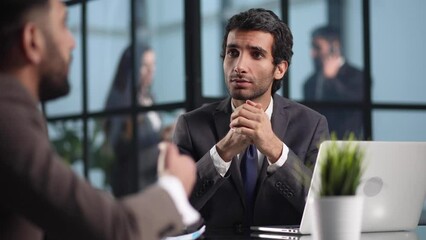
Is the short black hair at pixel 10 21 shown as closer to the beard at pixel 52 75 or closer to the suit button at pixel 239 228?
the beard at pixel 52 75

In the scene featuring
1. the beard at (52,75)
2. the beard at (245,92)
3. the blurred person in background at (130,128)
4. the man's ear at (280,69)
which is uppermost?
the beard at (52,75)

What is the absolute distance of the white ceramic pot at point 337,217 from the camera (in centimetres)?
Result: 177

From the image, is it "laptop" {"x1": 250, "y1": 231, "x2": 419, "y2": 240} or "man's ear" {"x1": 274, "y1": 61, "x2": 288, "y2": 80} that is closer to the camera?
"laptop" {"x1": 250, "y1": 231, "x2": 419, "y2": 240}

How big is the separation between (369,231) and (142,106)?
3845 mm

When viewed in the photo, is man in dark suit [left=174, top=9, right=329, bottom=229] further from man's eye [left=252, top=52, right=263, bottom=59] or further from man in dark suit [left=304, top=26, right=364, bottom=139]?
man in dark suit [left=304, top=26, right=364, bottom=139]

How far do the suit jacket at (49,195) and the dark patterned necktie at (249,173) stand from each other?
164 centimetres

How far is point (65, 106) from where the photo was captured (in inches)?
276

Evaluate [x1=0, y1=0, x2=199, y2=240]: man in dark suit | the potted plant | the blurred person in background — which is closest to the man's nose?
the potted plant

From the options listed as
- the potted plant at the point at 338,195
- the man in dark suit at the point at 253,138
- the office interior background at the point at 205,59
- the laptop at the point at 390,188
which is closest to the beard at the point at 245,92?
the man in dark suit at the point at 253,138

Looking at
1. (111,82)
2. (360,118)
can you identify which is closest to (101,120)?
(111,82)

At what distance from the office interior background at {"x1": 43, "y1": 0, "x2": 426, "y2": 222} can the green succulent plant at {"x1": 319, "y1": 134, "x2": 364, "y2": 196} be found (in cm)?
379

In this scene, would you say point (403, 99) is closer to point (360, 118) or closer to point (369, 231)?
point (360, 118)

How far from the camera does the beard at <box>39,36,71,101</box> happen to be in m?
1.38

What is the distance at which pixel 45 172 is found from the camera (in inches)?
49.2
